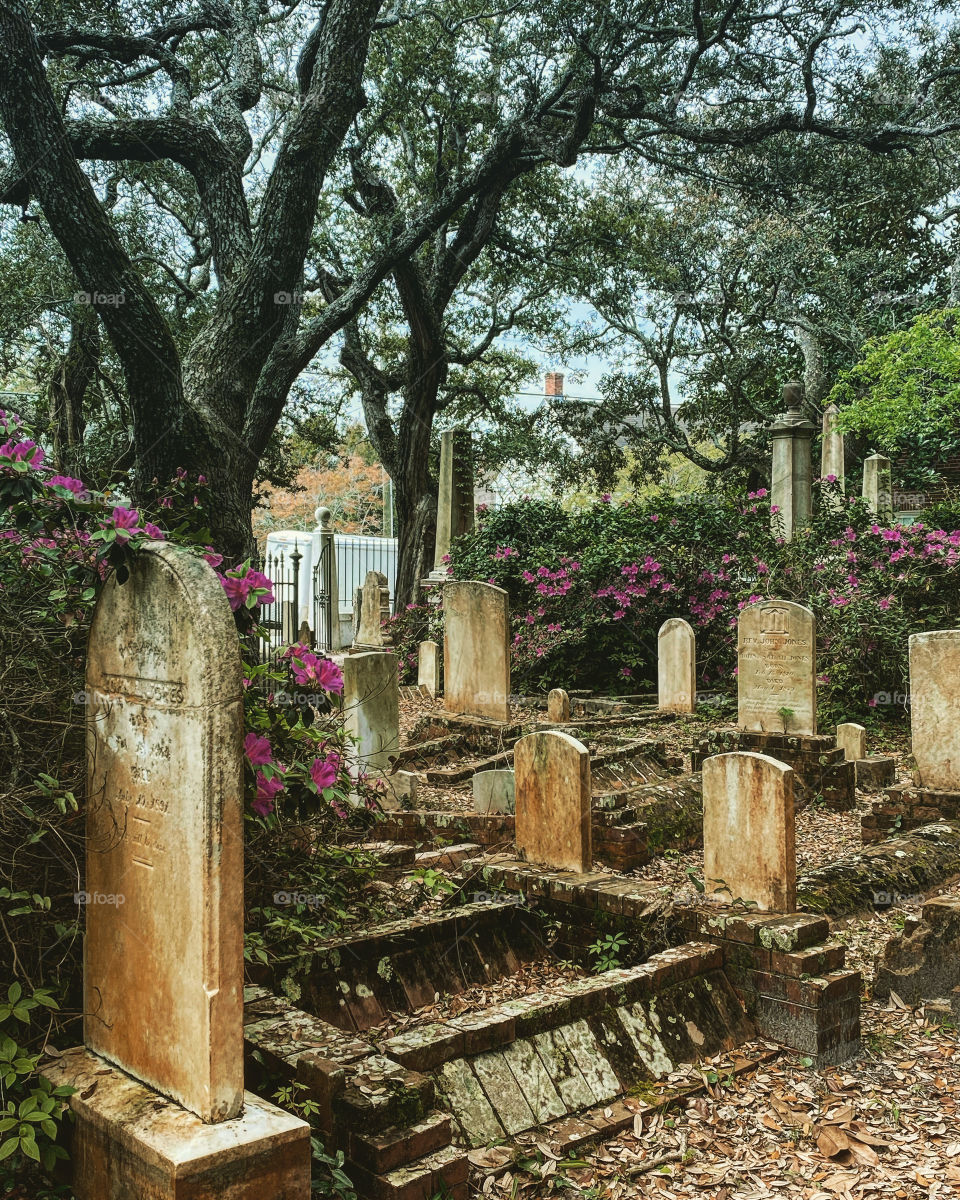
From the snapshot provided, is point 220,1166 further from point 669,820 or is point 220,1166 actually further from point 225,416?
point 225,416

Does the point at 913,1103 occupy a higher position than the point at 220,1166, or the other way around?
the point at 220,1166

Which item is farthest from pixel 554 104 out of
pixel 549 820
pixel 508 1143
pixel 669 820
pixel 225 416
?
pixel 508 1143

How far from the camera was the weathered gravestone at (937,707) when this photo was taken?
727cm

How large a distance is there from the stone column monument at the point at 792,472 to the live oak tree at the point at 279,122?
3815 millimetres

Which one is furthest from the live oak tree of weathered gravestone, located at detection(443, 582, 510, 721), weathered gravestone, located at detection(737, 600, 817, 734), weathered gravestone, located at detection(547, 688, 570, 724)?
weathered gravestone, located at detection(737, 600, 817, 734)

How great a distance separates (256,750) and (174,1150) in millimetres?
1133

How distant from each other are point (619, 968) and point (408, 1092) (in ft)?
5.76

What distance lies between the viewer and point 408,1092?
298cm

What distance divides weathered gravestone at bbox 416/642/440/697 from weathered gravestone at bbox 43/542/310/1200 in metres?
10.3

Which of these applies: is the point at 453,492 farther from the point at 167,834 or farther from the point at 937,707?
the point at 167,834

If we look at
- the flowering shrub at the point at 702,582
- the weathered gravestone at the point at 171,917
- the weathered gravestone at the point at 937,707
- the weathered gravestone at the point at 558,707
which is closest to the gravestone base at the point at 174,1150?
the weathered gravestone at the point at 171,917

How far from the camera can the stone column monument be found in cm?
1421

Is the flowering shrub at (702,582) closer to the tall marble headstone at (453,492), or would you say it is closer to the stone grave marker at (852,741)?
the tall marble headstone at (453,492)

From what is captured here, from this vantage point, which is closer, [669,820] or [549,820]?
[549,820]
